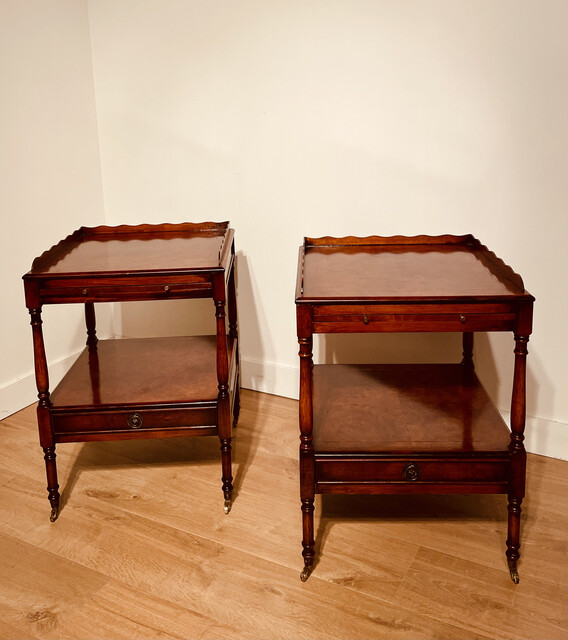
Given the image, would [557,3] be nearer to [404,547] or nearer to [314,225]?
[314,225]

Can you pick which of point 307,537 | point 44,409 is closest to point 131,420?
point 44,409

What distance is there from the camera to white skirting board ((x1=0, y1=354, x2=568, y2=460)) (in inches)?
99.8

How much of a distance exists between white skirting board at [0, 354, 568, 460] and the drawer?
0.87 meters

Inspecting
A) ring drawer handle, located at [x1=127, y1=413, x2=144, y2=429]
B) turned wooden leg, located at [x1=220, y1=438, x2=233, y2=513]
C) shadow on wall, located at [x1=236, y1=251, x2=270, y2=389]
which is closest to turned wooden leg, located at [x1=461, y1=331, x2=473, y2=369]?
turned wooden leg, located at [x1=220, y1=438, x2=233, y2=513]

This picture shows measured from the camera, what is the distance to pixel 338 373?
2.36 metres

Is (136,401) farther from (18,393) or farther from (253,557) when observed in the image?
(18,393)

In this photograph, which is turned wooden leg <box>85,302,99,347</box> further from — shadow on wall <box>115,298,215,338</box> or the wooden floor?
shadow on wall <box>115,298,215,338</box>

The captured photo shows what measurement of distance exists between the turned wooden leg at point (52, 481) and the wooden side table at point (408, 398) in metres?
0.87

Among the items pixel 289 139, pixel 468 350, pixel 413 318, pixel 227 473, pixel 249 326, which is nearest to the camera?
pixel 413 318

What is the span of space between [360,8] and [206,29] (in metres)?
0.69

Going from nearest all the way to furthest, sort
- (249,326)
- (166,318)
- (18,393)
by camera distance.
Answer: (18,393), (249,326), (166,318)

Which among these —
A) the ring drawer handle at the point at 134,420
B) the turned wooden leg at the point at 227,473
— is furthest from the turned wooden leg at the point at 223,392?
the ring drawer handle at the point at 134,420

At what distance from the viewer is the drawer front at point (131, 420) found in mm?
2174

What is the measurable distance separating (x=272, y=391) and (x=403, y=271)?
1277mm
